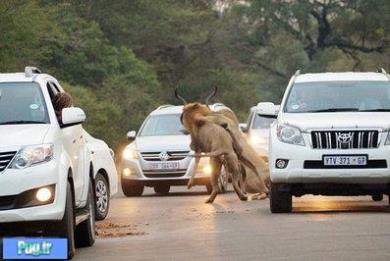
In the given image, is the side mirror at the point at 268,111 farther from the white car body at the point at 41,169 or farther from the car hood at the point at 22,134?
the car hood at the point at 22,134

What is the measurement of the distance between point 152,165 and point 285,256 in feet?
40.7

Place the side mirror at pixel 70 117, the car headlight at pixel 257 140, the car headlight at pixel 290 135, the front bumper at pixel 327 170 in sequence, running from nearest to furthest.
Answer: the side mirror at pixel 70 117, the front bumper at pixel 327 170, the car headlight at pixel 290 135, the car headlight at pixel 257 140

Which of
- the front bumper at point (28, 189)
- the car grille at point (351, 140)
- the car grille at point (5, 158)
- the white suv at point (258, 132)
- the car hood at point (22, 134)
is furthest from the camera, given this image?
the white suv at point (258, 132)

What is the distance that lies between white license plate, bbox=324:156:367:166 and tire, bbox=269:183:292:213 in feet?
2.32

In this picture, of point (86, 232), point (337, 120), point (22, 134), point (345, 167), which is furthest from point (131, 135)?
point (22, 134)

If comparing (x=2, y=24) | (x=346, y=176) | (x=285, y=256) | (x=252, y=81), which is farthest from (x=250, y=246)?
(x=252, y=81)

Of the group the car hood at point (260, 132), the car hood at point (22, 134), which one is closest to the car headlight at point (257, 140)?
the car hood at point (260, 132)

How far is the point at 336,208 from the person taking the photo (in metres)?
18.4

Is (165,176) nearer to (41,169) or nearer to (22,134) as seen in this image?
(22,134)

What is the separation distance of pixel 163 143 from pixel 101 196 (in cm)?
709

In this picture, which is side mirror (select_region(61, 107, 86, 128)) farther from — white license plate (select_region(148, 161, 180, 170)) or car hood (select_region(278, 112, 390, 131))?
white license plate (select_region(148, 161, 180, 170))

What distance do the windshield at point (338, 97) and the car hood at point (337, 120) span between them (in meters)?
0.34

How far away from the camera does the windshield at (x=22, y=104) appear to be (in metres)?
13.0

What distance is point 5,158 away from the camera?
12000 millimetres
